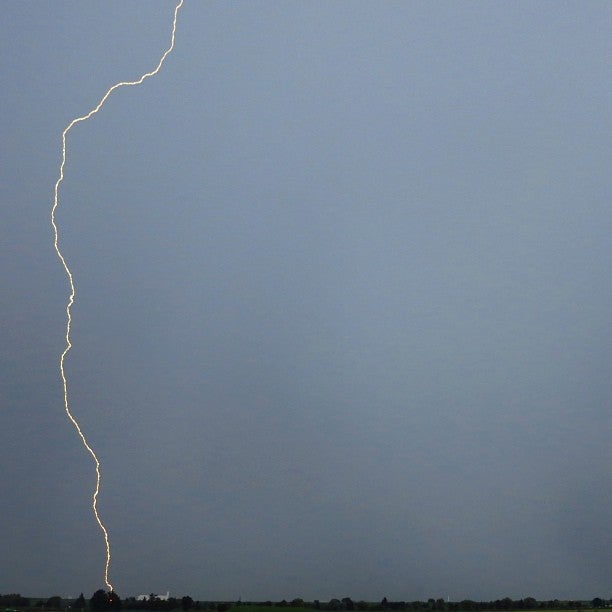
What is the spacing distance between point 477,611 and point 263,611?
55.2 ft

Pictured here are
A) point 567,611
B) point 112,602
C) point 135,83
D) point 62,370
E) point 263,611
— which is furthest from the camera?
point 567,611

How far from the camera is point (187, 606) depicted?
6122 centimetres

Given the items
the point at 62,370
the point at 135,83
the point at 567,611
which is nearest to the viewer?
the point at 62,370

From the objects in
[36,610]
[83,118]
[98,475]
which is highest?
[83,118]

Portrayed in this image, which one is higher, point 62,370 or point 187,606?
point 62,370

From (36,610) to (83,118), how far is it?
81.3 feet

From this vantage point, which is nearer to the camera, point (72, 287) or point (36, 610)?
point (72, 287)

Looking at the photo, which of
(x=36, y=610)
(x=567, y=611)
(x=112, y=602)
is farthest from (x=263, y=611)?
(x=567, y=611)

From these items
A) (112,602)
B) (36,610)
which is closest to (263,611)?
(112,602)

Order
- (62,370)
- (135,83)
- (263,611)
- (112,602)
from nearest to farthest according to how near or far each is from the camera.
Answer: (62,370) < (135,83) < (263,611) < (112,602)

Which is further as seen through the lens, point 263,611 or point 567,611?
point 567,611

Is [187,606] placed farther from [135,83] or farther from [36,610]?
[135,83]

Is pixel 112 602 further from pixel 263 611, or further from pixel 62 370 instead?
pixel 62 370

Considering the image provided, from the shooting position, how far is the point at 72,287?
3553 cm
